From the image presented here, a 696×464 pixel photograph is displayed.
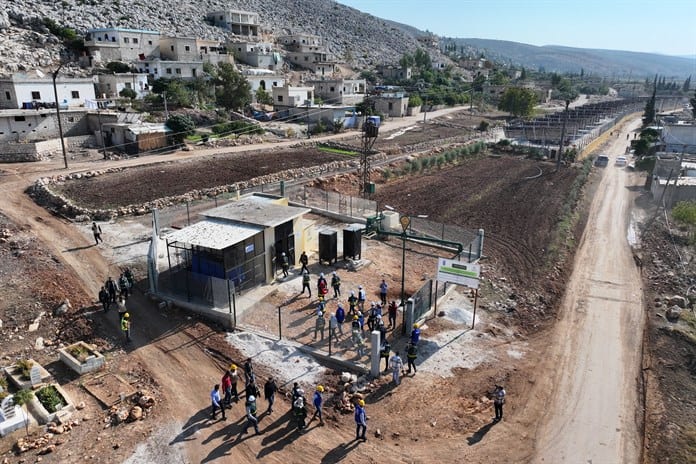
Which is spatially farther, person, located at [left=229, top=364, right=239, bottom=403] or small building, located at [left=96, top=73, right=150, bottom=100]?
small building, located at [left=96, top=73, right=150, bottom=100]

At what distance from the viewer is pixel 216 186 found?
3412 cm

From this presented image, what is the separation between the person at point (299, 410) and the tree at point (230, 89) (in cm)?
5297

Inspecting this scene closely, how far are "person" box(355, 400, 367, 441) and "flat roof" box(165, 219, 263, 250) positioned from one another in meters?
8.04

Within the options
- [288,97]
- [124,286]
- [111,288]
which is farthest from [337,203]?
[288,97]

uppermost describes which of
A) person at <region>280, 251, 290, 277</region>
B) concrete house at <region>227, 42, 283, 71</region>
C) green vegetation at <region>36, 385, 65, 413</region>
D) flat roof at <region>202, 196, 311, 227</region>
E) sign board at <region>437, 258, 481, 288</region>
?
concrete house at <region>227, 42, 283, 71</region>

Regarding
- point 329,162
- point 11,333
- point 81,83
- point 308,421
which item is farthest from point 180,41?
point 308,421

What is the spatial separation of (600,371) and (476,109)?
311ft

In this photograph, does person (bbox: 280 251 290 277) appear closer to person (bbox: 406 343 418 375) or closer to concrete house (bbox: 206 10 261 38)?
person (bbox: 406 343 418 375)

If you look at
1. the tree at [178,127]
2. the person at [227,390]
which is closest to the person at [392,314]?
the person at [227,390]

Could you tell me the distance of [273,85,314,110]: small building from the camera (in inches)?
2630

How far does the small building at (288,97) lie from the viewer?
219 feet

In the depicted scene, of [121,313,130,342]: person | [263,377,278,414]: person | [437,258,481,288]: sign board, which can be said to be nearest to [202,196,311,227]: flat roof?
[121,313,130,342]: person

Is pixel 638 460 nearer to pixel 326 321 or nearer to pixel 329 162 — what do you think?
pixel 326 321

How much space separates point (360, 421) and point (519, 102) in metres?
90.0
